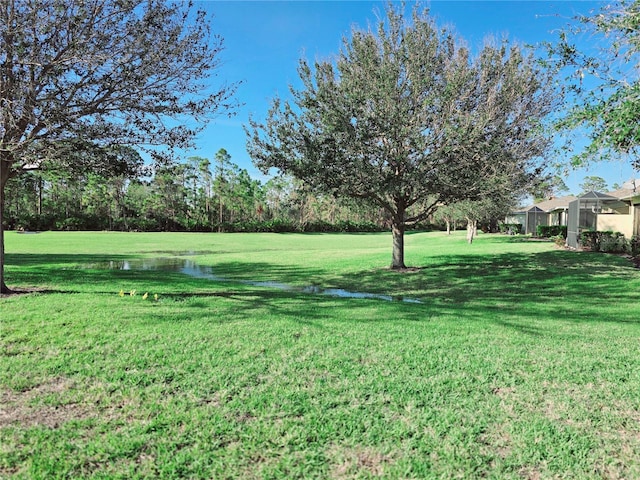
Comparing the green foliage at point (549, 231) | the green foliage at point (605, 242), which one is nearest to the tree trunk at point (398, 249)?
the green foliage at point (605, 242)

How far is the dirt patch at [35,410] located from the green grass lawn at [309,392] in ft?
0.05

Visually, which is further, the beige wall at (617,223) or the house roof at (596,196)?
the house roof at (596,196)

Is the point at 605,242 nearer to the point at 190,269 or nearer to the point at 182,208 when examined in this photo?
the point at 190,269

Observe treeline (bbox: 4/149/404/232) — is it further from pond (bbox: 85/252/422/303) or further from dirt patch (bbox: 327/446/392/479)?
dirt patch (bbox: 327/446/392/479)

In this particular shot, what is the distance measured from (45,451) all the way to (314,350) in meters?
2.81

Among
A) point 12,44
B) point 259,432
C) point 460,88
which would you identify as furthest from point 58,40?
point 460,88

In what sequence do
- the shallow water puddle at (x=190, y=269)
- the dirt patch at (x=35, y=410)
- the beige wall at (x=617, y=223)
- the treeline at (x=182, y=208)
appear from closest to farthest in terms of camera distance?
the dirt patch at (x=35, y=410) → the shallow water puddle at (x=190, y=269) → the beige wall at (x=617, y=223) → the treeline at (x=182, y=208)

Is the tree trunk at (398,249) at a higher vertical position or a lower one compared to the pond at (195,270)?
higher

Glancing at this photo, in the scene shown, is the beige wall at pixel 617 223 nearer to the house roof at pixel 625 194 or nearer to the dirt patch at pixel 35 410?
the house roof at pixel 625 194

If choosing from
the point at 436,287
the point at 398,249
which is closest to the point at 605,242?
the point at 398,249

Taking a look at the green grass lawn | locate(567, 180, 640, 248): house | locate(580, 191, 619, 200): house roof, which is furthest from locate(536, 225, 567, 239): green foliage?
the green grass lawn

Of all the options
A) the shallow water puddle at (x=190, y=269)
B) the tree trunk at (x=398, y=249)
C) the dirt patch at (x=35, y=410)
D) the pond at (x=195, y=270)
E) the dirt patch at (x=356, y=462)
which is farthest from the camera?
the tree trunk at (x=398, y=249)

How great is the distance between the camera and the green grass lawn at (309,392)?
107 inches

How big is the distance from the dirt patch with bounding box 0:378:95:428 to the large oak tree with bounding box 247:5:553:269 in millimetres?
10686
